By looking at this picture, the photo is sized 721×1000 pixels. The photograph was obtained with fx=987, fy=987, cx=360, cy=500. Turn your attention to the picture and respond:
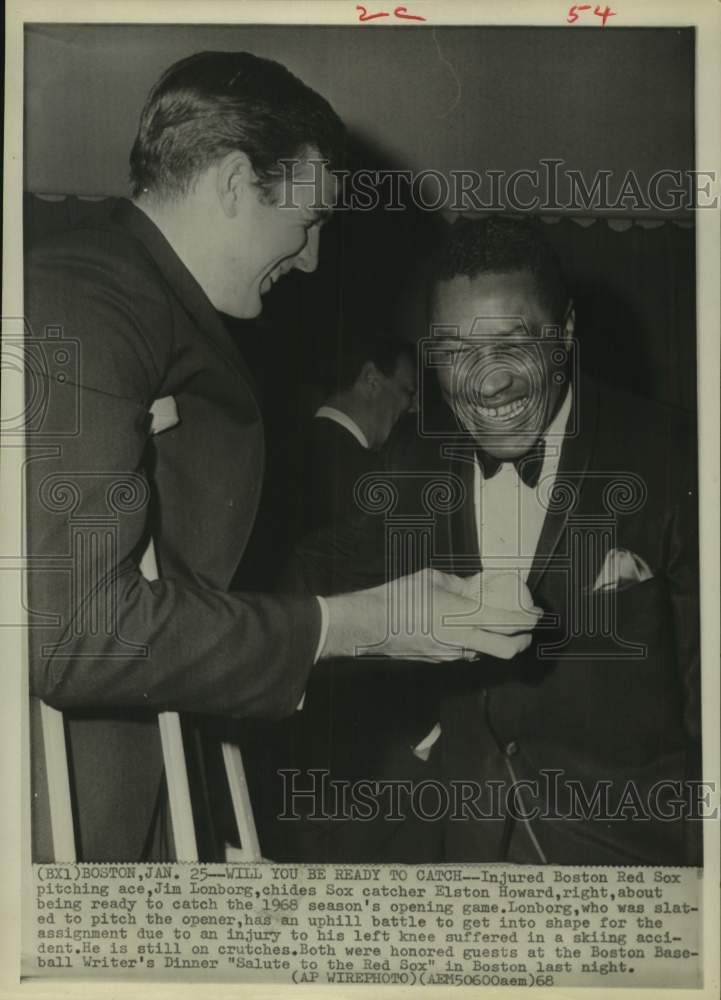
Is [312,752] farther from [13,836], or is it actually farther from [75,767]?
[13,836]

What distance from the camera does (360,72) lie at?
1.71 m

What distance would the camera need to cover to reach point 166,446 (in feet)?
5.46

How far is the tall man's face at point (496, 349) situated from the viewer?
168cm

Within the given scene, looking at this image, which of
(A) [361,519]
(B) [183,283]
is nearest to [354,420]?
(A) [361,519]

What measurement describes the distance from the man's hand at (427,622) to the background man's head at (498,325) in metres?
0.26

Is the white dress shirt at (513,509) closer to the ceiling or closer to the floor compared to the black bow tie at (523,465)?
closer to the floor

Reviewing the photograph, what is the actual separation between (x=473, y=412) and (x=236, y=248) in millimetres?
495

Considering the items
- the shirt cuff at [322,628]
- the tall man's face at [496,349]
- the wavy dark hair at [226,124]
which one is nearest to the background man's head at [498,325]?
the tall man's face at [496,349]

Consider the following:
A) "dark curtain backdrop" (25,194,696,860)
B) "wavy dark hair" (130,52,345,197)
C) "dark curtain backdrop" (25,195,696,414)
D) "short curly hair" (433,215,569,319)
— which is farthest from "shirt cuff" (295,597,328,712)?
"wavy dark hair" (130,52,345,197)

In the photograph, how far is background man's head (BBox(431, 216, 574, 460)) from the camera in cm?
169

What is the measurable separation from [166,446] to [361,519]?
1.15 feet

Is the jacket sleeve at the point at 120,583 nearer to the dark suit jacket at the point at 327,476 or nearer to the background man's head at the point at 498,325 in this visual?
the dark suit jacket at the point at 327,476

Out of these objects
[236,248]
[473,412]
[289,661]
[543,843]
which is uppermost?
[236,248]

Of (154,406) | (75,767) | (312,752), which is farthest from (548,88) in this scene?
(75,767)
